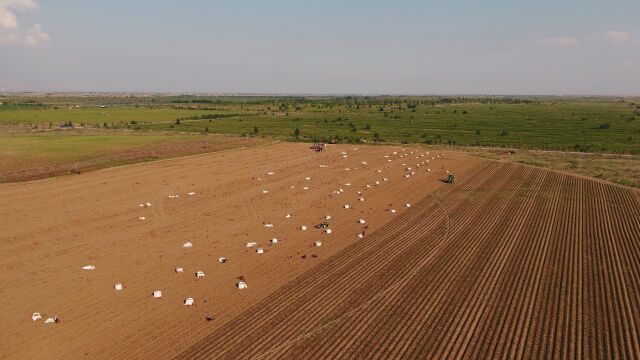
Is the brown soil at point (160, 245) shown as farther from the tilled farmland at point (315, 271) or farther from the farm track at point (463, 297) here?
the farm track at point (463, 297)

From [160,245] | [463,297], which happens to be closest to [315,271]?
[463,297]

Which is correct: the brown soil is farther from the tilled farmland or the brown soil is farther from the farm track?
the farm track

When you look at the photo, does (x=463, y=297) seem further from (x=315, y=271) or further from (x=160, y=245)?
(x=160, y=245)

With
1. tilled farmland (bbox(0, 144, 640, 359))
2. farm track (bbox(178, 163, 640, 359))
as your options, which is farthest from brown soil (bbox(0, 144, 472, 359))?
farm track (bbox(178, 163, 640, 359))

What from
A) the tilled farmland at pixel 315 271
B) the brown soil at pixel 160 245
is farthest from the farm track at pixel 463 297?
the brown soil at pixel 160 245

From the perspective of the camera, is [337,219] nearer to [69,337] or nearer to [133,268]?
[133,268]

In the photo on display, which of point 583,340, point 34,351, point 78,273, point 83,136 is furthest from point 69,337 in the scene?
point 83,136
